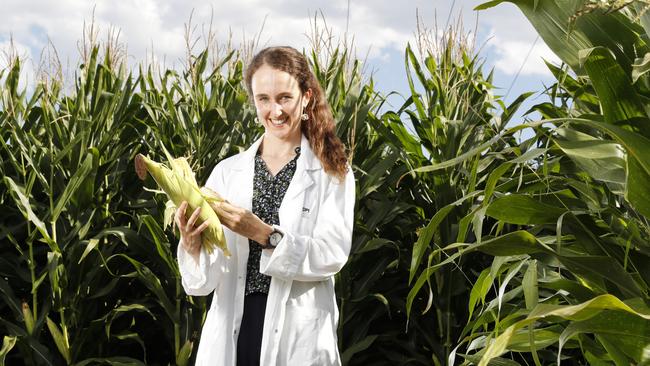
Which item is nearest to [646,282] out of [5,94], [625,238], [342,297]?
[625,238]

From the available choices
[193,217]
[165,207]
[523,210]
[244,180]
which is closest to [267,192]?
[244,180]

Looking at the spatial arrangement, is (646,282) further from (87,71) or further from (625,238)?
(87,71)

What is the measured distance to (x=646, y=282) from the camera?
2.07 m

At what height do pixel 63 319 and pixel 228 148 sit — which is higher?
pixel 228 148

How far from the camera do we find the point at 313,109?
2.43 meters

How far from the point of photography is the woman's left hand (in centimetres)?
214

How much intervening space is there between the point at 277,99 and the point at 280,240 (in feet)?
1.20

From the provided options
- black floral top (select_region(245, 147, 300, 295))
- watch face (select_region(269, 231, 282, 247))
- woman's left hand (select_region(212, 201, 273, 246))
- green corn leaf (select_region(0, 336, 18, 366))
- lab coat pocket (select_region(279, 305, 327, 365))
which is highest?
black floral top (select_region(245, 147, 300, 295))

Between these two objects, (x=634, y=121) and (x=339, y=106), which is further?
(x=339, y=106)

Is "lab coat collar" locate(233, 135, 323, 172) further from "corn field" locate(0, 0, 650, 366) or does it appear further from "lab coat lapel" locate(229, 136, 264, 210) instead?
"corn field" locate(0, 0, 650, 366)

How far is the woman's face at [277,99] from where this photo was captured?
7.50ft

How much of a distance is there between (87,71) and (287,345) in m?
2.58

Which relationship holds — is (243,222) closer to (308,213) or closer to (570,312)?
(308,213)

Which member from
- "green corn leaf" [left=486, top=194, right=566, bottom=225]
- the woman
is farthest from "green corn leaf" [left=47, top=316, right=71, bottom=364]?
"green corn leaf" [left=486, top=194, right=566, bottom=225]
